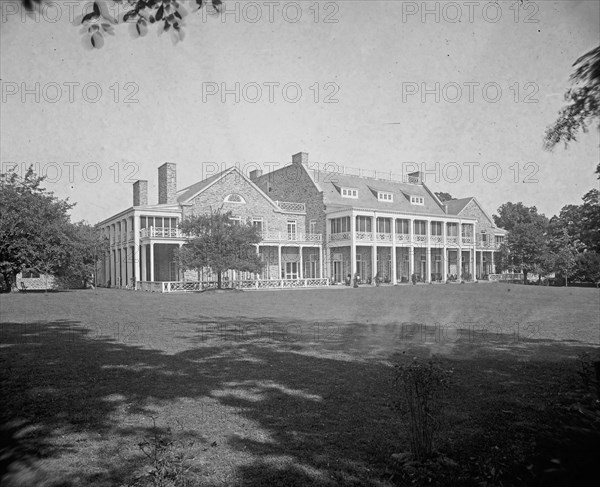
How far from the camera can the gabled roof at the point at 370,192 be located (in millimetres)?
43250

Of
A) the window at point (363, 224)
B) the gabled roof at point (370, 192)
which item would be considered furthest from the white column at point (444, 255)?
the window at point (363, 224)

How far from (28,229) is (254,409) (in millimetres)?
29587

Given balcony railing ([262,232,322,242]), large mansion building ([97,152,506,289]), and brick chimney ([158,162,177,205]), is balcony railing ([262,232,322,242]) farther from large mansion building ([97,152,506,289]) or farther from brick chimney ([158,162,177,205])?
brick chimney ([158,162,177,205])

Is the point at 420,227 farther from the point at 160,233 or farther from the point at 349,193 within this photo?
the point at 160,233

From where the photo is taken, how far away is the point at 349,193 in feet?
146

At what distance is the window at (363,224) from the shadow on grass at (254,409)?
3190 centimetres

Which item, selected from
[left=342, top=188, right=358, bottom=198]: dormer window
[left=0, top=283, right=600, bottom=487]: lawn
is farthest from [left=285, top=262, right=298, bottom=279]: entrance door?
[left=0, top=283, right=600, bottom=487]: lawn

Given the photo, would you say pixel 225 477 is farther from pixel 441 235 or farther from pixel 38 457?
pixel 441 235

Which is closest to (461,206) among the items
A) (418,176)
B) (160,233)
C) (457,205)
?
(457,205)

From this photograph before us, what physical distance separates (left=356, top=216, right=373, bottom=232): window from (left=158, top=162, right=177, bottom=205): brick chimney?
54.6 ft

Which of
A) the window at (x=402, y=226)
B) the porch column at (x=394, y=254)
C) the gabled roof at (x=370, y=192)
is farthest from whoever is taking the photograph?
the window at (x=402, y=226)

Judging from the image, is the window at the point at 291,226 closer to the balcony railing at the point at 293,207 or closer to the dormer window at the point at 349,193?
the balcony railing at the point at 293,207

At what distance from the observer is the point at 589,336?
1023 cm

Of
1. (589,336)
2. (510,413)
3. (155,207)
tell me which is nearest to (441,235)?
(155,207)
